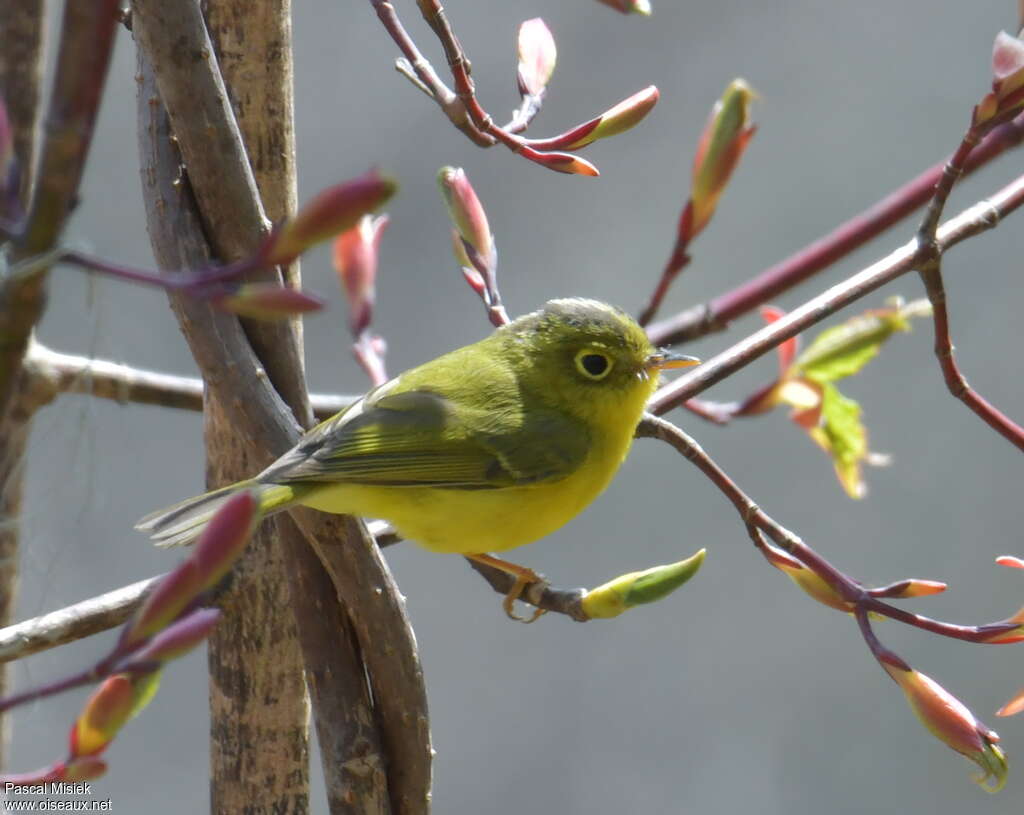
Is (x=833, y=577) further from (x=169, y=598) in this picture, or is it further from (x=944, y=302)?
(x=169, y=598)

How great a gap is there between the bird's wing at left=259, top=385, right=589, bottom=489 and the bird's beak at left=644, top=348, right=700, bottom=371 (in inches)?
5.8

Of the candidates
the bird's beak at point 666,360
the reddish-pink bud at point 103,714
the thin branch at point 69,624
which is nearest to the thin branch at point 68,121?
the reddish-pink bud at point 103,714

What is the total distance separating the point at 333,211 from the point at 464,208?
2.42 ft

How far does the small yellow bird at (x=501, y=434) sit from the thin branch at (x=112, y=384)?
0.23 m

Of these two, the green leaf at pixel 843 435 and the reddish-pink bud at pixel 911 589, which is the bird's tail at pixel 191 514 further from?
the green leaf at pixel 843 435

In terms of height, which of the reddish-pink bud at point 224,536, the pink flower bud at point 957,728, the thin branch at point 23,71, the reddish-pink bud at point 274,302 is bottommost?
the pink flower bud at point 957,728

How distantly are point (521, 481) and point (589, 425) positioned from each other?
165 mm

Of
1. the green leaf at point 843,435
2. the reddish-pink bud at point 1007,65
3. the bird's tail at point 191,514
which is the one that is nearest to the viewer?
the reddish-pink bud at point 1007,65

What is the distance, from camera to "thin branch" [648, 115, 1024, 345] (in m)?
1.08

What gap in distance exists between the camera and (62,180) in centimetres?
34

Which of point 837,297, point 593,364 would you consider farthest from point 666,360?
point 837,297

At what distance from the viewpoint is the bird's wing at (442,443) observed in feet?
4.35

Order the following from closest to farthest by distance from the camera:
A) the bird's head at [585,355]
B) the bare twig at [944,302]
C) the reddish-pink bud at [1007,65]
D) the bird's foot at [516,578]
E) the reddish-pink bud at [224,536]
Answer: the reddish-pink bud at [224,536] → the reddish-pink bud at [1007,65] → the bare twig at [944,302] → the bird's foot at [516,578] → the bird's head at [585,355]

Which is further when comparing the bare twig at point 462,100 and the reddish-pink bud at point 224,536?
the bare twig at point 462,100
